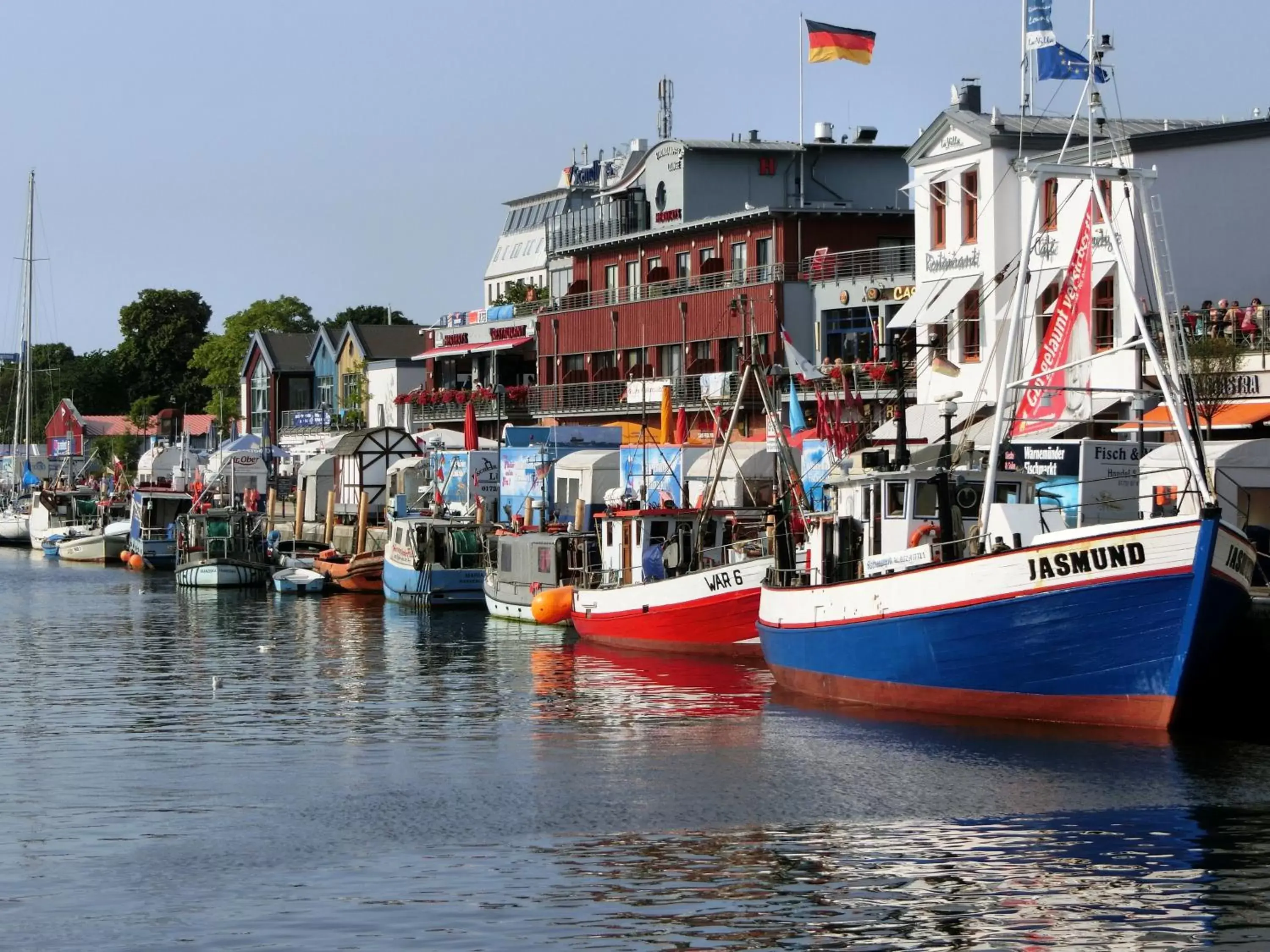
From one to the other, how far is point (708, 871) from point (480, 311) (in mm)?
85918

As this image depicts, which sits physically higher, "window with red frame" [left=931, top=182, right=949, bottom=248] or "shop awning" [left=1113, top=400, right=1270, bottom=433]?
"window with red frame" [left=931, top=182, right=949, bottom=248]

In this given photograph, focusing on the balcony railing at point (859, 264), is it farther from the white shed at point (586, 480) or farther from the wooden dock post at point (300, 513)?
the wooden dock post at point (300, 513)

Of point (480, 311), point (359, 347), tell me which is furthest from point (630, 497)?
point (359, 347)

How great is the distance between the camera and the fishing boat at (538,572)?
57.3m

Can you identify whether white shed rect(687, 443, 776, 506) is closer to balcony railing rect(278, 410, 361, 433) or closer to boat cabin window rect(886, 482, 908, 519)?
boat cabin window rect(886, 482, 908, 519)

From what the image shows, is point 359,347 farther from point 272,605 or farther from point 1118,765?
point 1118,765

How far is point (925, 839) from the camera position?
986 inches

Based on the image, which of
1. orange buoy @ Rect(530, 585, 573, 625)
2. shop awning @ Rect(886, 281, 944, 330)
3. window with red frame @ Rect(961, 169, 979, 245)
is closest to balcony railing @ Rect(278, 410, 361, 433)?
shop awning @ Rect(886, 281, 944, 330)

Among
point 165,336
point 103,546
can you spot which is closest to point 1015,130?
point 103,546

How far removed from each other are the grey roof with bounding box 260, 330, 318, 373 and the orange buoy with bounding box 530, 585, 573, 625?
82204 mm

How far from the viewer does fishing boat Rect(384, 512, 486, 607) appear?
64.9 m

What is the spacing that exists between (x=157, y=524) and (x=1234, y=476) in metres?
65.5

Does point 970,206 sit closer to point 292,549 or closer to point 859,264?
point 859,264

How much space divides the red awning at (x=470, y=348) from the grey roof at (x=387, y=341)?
12717mm
